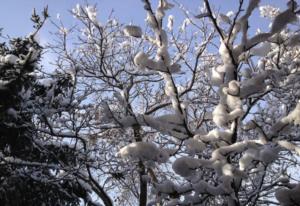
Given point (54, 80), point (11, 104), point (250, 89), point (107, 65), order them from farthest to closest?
point (107, 65) < point (54, 80) < point (11, 104) < point (250, 89)

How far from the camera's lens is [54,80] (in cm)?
799

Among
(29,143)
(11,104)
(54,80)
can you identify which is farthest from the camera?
(54,80)

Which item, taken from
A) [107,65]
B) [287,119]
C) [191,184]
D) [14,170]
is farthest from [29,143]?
[287,119]

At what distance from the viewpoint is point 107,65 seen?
10.9 metres

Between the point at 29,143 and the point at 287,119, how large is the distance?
5.82 metres

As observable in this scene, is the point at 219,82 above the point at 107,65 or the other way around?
the other way around

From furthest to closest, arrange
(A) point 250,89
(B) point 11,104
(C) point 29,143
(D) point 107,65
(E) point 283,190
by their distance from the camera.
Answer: (D) point 107,65 → (C) point 29,143 → (B) point 11,104 → (A) point 250,89 → (E) point 283,190

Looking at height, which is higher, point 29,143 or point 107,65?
point 107,65

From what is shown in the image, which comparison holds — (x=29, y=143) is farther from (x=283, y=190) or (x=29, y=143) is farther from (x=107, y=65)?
(x=283, y=190)

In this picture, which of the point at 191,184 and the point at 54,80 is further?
the point at 54,80

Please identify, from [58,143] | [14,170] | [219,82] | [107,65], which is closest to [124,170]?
[58,143]

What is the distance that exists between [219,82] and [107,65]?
336 inches

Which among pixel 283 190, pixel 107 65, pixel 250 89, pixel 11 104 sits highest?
pixel 107 65

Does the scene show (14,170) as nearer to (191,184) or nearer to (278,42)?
(191,184)
